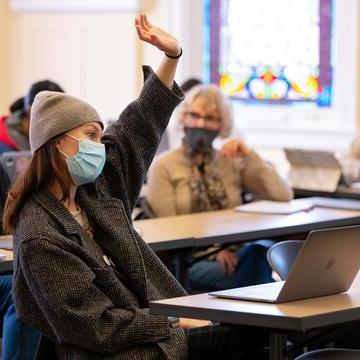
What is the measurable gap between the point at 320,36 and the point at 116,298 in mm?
5463

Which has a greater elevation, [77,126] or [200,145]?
[77,126]

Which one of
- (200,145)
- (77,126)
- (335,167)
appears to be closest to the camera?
(77,126)

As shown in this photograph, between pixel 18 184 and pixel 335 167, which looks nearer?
pixel 18 184

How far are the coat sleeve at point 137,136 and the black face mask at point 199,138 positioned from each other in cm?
159

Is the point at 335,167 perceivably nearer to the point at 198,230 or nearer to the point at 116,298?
the point at 198,230

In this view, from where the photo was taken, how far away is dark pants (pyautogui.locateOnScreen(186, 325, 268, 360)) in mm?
2988

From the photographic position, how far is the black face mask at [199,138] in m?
5.02

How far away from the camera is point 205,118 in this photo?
512 centimetres

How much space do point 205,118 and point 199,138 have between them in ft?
0.48

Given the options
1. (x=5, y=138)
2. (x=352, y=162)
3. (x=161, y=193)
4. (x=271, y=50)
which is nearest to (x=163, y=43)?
(x=161, y=193)

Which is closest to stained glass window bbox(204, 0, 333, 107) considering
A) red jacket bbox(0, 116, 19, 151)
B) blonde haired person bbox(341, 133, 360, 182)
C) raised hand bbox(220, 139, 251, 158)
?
blonde haired person bbox(341, 133, 360, 182)

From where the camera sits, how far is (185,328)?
3062 mm

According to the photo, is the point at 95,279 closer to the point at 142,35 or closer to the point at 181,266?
the point at 142,35

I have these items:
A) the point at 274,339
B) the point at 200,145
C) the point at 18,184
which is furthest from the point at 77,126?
the point at 200,145
